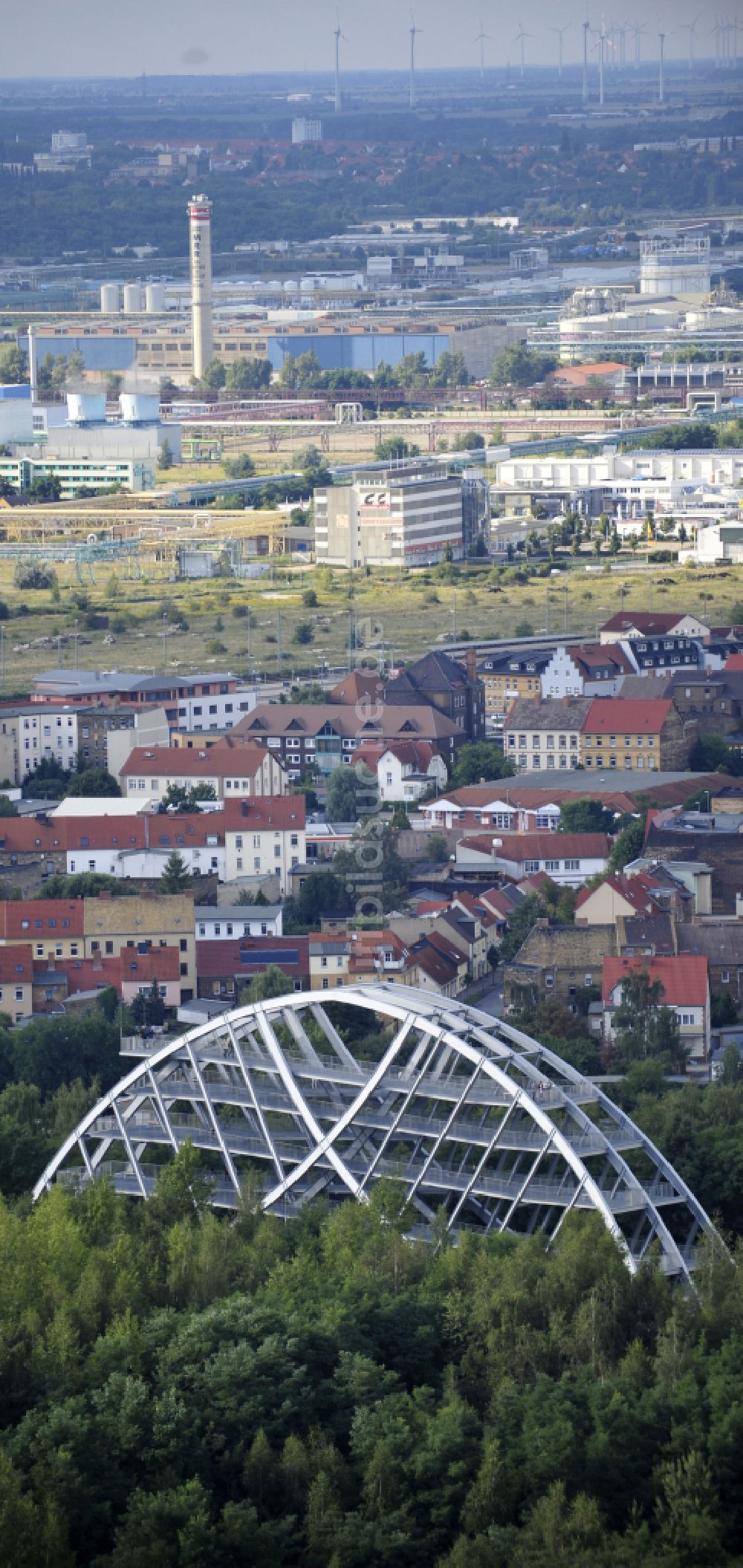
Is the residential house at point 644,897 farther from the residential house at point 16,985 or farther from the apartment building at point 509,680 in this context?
the apartment building at point 509,680

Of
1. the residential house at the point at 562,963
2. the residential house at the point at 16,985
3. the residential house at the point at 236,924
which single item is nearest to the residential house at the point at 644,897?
the residential house at the point at 562,963

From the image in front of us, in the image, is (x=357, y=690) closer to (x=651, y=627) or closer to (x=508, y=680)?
(x=508, y=680)

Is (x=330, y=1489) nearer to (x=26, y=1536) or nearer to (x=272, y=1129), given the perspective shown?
(x=26, y=1536)

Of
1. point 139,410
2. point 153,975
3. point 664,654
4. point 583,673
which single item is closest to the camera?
point 153,975

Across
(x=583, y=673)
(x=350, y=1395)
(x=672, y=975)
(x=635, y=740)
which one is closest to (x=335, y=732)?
(x=635, y=740)

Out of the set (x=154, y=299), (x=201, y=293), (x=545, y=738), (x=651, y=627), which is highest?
(x=201, y=293)

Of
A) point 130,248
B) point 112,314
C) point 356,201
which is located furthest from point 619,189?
point 112,314

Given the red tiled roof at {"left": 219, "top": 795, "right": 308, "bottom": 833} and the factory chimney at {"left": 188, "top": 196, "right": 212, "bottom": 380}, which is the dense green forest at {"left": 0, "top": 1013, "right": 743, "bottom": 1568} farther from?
the factory chimney at {"left": 188, "top": 196, "right": 212, "bottom": 380}
